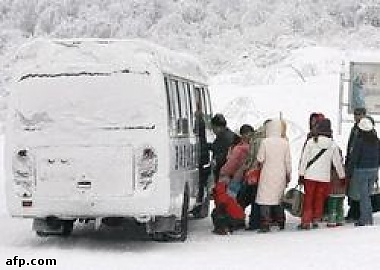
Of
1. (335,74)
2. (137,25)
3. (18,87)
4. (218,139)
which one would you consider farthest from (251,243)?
(137,25)

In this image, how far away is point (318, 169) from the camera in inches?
514

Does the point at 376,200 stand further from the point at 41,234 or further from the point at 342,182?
the point at 41,234

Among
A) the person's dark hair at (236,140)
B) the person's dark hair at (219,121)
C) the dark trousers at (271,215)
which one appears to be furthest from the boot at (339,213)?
the person's dark hair at (219,121)

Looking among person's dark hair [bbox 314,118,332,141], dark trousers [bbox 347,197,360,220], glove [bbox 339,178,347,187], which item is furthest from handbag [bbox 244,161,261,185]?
dark trousers [bbox 347,197,360,220]

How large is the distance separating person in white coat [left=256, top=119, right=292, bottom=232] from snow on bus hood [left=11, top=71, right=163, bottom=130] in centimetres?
240

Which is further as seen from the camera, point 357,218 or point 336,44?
point 336,44

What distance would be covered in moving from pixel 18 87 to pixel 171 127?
6.53 ft

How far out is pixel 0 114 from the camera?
40719 millimetres

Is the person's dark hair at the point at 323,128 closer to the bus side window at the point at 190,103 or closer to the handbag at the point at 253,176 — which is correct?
the handbag at the point at 253,176

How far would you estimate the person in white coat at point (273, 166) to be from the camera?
13125mm

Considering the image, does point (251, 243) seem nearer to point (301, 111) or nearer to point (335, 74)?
point (301, 111)

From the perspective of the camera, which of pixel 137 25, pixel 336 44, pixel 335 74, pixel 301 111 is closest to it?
pixel 301 111

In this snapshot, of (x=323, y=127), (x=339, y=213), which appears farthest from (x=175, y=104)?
(x=339, y=213)

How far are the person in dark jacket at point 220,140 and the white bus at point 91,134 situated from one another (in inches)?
76.8
